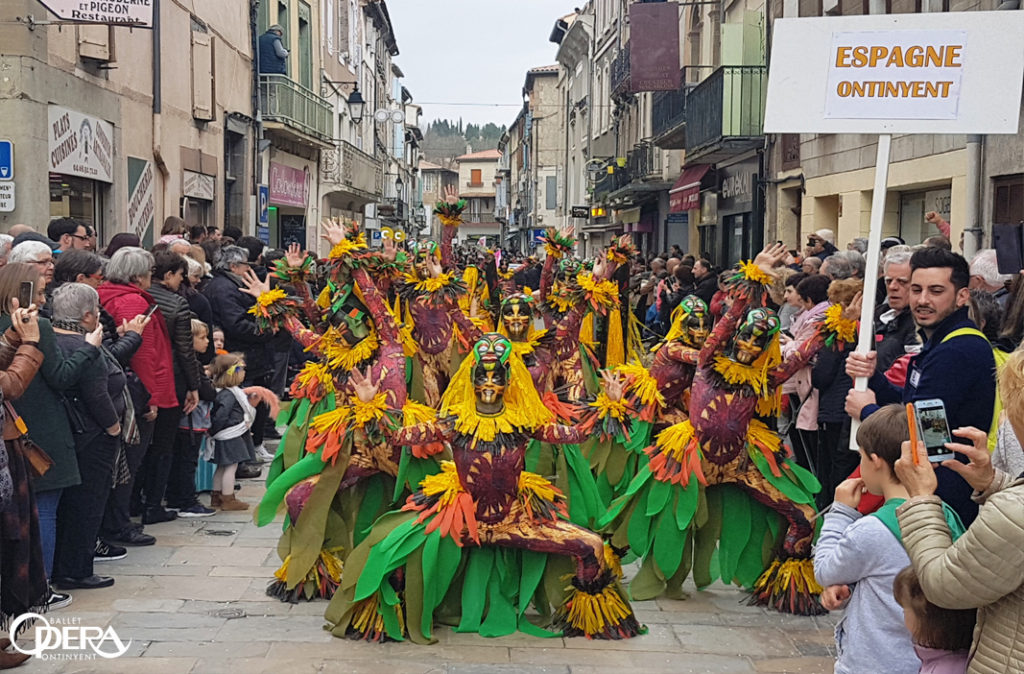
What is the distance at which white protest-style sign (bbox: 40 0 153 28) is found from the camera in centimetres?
1051

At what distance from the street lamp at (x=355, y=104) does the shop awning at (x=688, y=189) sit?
13.6 metres

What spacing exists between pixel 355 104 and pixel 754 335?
31631 millimetres

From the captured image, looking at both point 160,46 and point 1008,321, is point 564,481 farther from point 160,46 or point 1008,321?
point 160,46

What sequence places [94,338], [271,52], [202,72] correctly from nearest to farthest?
1. [94,338]
2. [202,72]
3. [271,52]

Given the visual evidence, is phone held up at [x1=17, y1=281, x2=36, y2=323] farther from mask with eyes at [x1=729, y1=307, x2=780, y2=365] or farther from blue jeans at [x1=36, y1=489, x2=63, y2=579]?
mask with eyes at [x1=729, y1=307, x2=780, y2=365]

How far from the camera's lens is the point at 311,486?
6.00 m

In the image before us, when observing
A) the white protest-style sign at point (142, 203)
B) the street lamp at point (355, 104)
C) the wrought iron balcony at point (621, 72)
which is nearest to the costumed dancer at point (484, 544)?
the white protest-style sign at point (142, 203)

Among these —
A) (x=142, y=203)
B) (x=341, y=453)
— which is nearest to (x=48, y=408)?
(x=341, y=453)

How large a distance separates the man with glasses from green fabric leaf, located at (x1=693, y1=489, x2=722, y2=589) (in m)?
5.31

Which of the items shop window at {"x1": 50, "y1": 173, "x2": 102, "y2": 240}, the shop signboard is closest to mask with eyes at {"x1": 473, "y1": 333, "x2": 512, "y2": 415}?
shop window at {"x1": 50, "y1": 173, "x2": 102, "y2": 240}

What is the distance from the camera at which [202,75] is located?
57.9ft

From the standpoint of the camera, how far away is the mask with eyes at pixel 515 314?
8195 millimetres

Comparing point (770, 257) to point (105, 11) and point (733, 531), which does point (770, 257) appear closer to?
point (733, 531)

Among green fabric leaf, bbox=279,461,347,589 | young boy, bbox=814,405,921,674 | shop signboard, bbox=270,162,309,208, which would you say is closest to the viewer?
young boy, bbox=814,405,921,674
